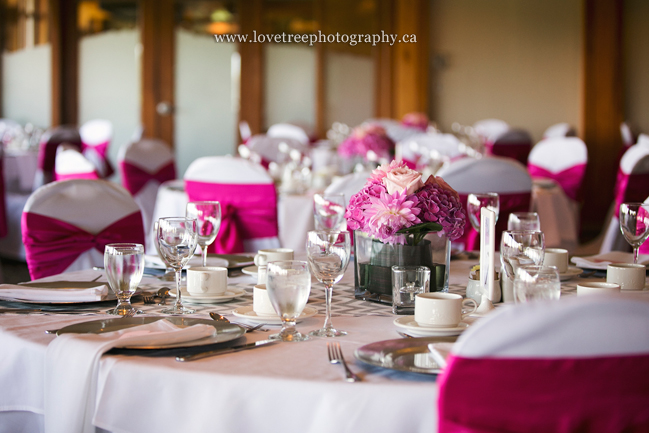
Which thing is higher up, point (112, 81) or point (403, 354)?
point (112, 81)

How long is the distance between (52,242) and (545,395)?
1.78 metres

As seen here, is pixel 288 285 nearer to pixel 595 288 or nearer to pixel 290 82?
pixel 595 288

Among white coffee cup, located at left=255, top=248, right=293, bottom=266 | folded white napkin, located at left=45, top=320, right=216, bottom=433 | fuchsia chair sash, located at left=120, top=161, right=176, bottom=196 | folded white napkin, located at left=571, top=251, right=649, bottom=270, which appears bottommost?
folded white napkin, located at left=45, top=320, right=216, bottom=433

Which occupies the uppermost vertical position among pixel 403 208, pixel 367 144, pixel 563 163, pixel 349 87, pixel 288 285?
pixel 349 87

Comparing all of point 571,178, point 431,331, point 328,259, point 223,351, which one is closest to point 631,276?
point 431,331

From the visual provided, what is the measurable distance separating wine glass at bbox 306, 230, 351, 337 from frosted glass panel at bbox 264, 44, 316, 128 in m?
7.40

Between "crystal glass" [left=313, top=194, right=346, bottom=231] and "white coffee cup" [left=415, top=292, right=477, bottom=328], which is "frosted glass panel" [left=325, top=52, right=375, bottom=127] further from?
"white coffee cup" [left=415, top=292, right=477, bottom=328]

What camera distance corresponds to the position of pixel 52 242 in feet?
7.50

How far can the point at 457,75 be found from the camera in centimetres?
837

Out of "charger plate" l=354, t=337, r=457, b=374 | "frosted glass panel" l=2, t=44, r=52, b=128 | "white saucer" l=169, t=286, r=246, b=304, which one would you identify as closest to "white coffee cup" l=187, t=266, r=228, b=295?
"white saucer" l=169, t=286, r=246, b=304

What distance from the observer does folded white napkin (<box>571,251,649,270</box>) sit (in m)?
2.00

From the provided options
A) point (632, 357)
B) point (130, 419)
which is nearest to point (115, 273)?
point (130, 419)

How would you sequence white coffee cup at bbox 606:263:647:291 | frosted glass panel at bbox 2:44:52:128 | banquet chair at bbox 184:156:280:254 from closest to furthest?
white coffee cup at bbox 606:263:647:291, banquet chair at bbox 184:156:280:254, frosted glass panel at bbox 2:44:52:128

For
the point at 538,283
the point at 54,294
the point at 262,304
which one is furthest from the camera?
the point at 54,294
